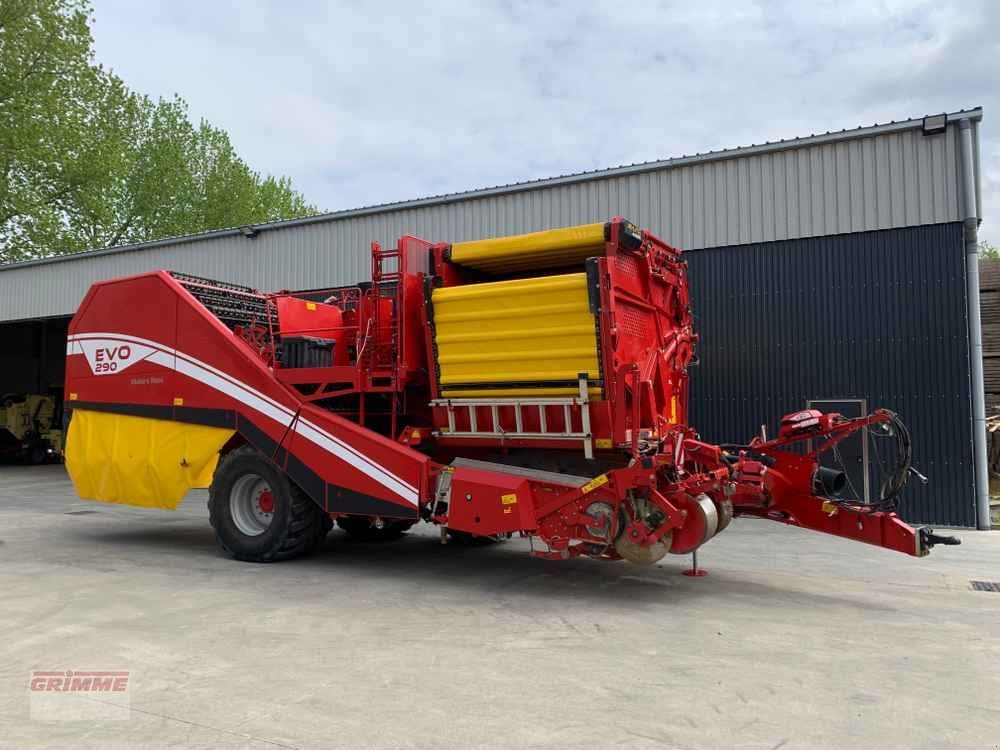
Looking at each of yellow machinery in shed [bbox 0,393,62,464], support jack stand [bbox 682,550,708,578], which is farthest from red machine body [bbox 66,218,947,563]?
yellow machinery in shed [bbox 0,393,62,464]

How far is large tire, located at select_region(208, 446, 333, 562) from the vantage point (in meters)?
8.23

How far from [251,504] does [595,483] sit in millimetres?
3994

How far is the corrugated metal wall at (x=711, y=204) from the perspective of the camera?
37.5ft

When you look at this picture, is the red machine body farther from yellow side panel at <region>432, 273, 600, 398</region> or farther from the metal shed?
the metal shed

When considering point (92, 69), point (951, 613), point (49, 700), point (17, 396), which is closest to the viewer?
point (49, 700)

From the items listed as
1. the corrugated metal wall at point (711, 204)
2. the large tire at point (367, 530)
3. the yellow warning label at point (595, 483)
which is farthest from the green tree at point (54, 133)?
the yellow warning label at point (595, 483)

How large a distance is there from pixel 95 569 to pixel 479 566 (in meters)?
3.88

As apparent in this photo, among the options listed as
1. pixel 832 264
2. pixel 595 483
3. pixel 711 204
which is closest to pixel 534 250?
pixel 595 483

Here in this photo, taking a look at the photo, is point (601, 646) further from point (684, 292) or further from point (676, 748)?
point (684, 292)

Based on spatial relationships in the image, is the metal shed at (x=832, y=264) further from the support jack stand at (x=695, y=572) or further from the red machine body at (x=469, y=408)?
the support jack stand at (x=695, y=572)

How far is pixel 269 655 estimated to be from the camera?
16.9 feet

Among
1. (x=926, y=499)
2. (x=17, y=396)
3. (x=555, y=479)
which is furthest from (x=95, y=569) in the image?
(x=17, y=396)

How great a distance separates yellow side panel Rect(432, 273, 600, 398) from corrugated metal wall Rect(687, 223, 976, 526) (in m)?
6.27

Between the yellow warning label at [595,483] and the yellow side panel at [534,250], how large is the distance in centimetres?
202
